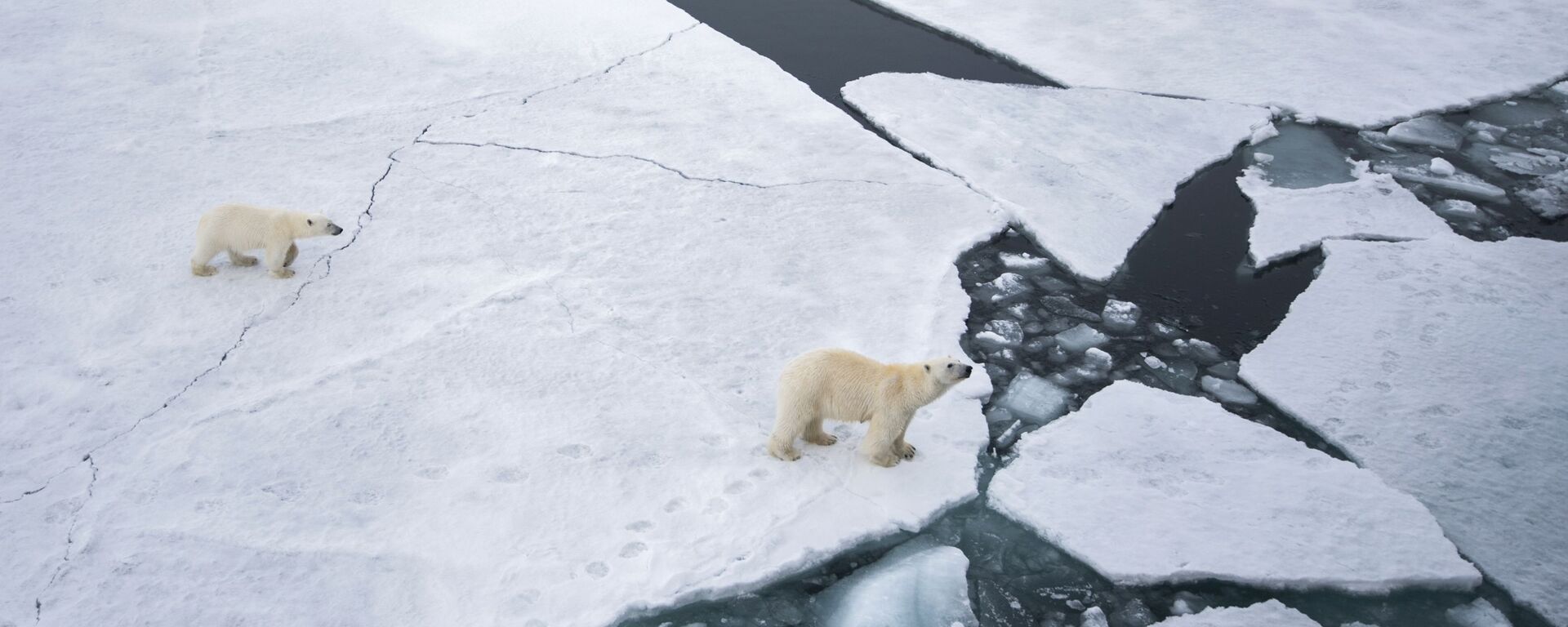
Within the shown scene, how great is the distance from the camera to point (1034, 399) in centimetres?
360

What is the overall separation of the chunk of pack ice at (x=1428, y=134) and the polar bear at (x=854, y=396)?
3.94 metres

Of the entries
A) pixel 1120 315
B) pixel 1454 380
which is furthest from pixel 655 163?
pixel 1454 380

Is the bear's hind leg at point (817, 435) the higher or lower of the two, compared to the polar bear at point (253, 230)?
lower

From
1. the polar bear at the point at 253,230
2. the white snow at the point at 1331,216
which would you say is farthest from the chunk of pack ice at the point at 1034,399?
the polar bear at the point at 253,230

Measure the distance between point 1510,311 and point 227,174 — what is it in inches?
209

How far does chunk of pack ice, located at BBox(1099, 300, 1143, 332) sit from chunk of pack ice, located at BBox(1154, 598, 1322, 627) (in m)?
Result: 1.37

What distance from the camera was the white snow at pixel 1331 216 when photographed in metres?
4.60

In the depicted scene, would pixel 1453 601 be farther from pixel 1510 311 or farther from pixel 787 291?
pixel 787 291

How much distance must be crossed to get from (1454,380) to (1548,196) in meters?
2.03

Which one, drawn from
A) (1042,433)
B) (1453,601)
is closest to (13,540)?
(1042,433)

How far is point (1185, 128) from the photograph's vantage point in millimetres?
5590

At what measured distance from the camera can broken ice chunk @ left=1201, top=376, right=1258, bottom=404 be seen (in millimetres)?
3662

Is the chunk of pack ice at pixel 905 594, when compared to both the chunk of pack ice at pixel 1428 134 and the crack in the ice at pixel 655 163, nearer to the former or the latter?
the crack in the ice at pixel 655 163

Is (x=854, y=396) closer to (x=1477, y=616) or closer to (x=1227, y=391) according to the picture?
(x=1227, y=391)
